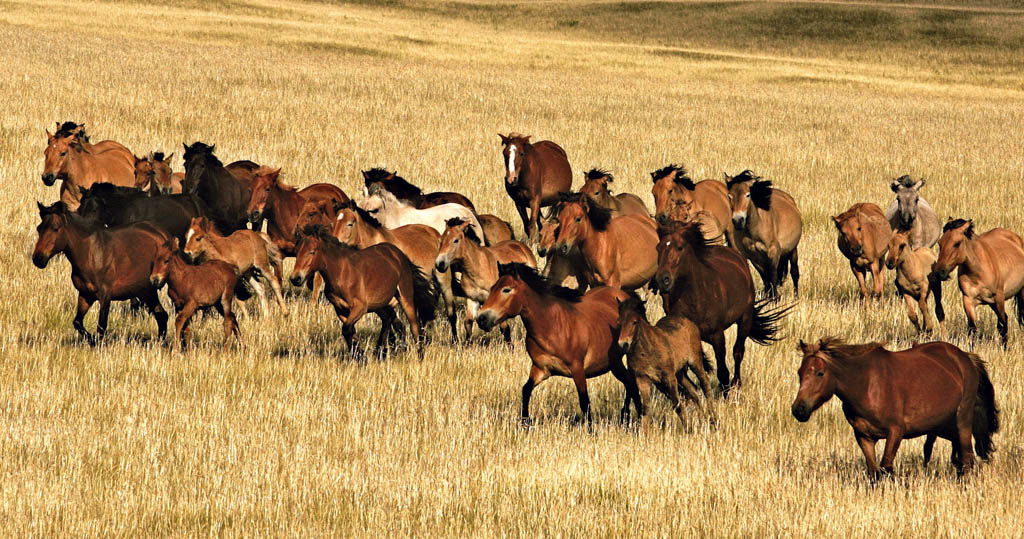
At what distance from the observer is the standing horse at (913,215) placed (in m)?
13.1

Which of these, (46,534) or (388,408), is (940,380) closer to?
(388,408)

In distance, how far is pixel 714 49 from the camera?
2530 inches

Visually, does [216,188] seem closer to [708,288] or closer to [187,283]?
[187,283]

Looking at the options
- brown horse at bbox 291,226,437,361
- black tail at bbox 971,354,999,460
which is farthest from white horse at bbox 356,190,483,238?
black tail at bbox 971,354,999,460

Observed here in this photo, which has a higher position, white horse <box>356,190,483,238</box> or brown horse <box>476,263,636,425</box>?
white horse <box>356,190,483,238</box>

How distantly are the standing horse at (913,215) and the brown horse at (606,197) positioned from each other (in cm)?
305

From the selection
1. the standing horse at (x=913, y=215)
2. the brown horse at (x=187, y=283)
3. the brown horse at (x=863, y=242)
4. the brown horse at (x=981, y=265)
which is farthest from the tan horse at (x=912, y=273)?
the brown horse at (x=187, y=283)

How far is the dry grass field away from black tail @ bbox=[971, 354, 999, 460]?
7.4 inches

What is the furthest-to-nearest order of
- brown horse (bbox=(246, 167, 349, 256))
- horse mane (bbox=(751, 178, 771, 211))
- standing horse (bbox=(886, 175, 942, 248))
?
1. standing horse (bbox=(886, 175, 942, 248))
2. horse mane (bbox=(751, 178, 771, 211))
3. brown horse (bbox=(246, 167, 349, 256))

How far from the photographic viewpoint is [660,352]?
7.27m

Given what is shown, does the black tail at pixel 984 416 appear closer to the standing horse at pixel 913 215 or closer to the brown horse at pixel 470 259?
the brown horse at pixel 470 259

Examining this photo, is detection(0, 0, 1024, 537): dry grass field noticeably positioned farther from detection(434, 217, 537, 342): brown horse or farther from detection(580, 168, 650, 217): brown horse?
detection(580, 168, 650, 217): brown horse

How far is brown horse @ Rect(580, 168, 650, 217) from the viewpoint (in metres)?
12.0

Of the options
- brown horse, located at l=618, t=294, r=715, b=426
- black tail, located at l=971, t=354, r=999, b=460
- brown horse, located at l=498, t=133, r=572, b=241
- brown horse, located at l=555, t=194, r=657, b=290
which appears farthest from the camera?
brown horse, located at l=498, t=133, r=572, b=241
